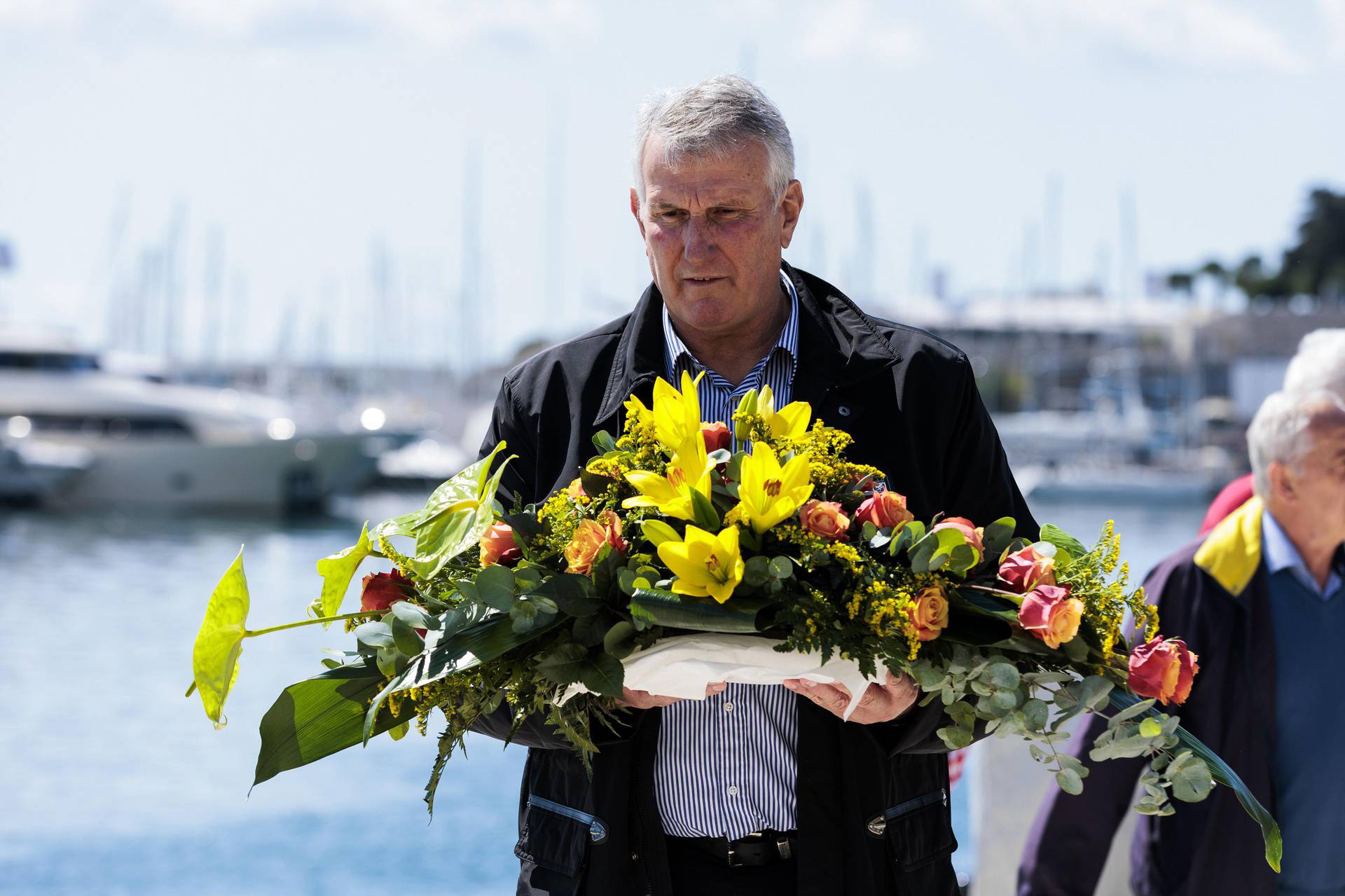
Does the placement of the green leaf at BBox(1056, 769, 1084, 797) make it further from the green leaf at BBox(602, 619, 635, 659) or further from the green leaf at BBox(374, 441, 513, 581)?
the green leaf at BBox(374, 441, 513, 581)

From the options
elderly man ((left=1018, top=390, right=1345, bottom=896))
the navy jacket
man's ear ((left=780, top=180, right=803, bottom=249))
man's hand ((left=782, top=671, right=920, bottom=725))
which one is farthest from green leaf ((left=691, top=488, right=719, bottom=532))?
elderly man ((left=1018, top=390, right=1345, bottom=896))

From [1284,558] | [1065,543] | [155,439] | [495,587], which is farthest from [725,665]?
[155,439]

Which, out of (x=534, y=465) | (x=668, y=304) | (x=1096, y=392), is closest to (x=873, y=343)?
(x=668, y=304)

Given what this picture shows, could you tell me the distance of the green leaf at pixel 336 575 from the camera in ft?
6.66

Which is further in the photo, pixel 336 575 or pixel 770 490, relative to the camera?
pixel 336 575

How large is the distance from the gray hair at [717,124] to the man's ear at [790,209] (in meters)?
0.03

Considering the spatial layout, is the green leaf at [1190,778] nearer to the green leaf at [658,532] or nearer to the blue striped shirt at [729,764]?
the blue striped shirt at [729,764]

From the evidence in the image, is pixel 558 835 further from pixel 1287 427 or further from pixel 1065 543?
pixel 1287 427

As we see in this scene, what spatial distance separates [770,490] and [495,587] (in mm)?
370

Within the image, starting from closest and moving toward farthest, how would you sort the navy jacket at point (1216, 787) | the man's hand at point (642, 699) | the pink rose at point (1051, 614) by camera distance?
1. the pink rose at point (1051, 614)
2. the man's hand at point (642, 699)
3. the navy jacket at point (1216, 787)

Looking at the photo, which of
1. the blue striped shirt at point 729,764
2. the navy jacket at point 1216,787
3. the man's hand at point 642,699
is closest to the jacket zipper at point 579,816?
the blue striped shirt at point 729,764

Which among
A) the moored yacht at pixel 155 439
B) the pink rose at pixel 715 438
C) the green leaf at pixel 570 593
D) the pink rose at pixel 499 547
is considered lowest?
the moored yacht at pixel 155 439

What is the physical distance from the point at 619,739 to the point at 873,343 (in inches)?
29.9

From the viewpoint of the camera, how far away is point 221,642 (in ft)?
6.45
